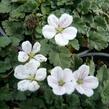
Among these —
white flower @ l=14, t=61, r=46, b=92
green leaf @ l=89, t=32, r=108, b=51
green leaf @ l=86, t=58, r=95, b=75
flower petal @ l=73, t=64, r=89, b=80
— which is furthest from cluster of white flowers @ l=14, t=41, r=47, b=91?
green leaf @ l=89, t=32, r=108, b=51

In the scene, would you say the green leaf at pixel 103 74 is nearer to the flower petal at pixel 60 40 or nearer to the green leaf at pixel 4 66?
the flower petal at pixel 60 40

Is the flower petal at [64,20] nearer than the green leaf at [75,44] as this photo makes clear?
Yes

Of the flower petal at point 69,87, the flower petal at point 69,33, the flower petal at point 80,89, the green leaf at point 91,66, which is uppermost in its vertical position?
the flower petal at point 69,33

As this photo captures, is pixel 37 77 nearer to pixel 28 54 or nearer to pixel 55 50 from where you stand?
pixel 28 54

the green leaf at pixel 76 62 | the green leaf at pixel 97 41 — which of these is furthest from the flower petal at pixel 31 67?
the green leaf at pixel 97 41

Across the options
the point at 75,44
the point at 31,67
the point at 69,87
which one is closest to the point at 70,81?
the point at 69,87

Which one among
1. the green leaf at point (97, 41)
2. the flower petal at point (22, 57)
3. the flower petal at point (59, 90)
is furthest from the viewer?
the green leaf at point (97, 41)

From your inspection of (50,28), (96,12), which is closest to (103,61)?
(96,12)

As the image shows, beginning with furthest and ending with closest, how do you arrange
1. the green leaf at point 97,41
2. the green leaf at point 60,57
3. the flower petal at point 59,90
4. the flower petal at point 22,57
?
the green leaf at point 97,41 < the green leaf at point 60,57 < the flower petal at point 22,57 < the flower petal at point 59,90
